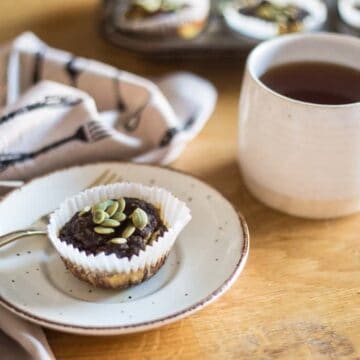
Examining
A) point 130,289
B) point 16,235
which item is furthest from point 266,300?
point 16,235

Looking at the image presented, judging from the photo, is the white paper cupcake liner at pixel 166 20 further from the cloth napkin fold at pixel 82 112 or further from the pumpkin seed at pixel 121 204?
the pumpkin seed at pixel 121 204

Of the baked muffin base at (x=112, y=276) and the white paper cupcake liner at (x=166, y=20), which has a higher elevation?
the white paper cupcake liner at (x=166, y=20)

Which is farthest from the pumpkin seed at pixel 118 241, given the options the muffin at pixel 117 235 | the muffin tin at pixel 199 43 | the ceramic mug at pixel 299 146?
the muffin tin at pixel 199 43

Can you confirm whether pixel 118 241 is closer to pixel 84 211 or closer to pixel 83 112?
pixel 84 211

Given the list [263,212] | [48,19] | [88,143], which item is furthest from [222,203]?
[48,19]

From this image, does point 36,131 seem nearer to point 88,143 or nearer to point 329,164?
point 88,143

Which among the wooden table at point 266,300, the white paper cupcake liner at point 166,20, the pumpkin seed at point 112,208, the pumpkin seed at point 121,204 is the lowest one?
the wooden table at point 266,300

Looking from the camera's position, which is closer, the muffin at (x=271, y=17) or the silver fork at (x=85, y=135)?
the silver fork at (x=85, y=135)
